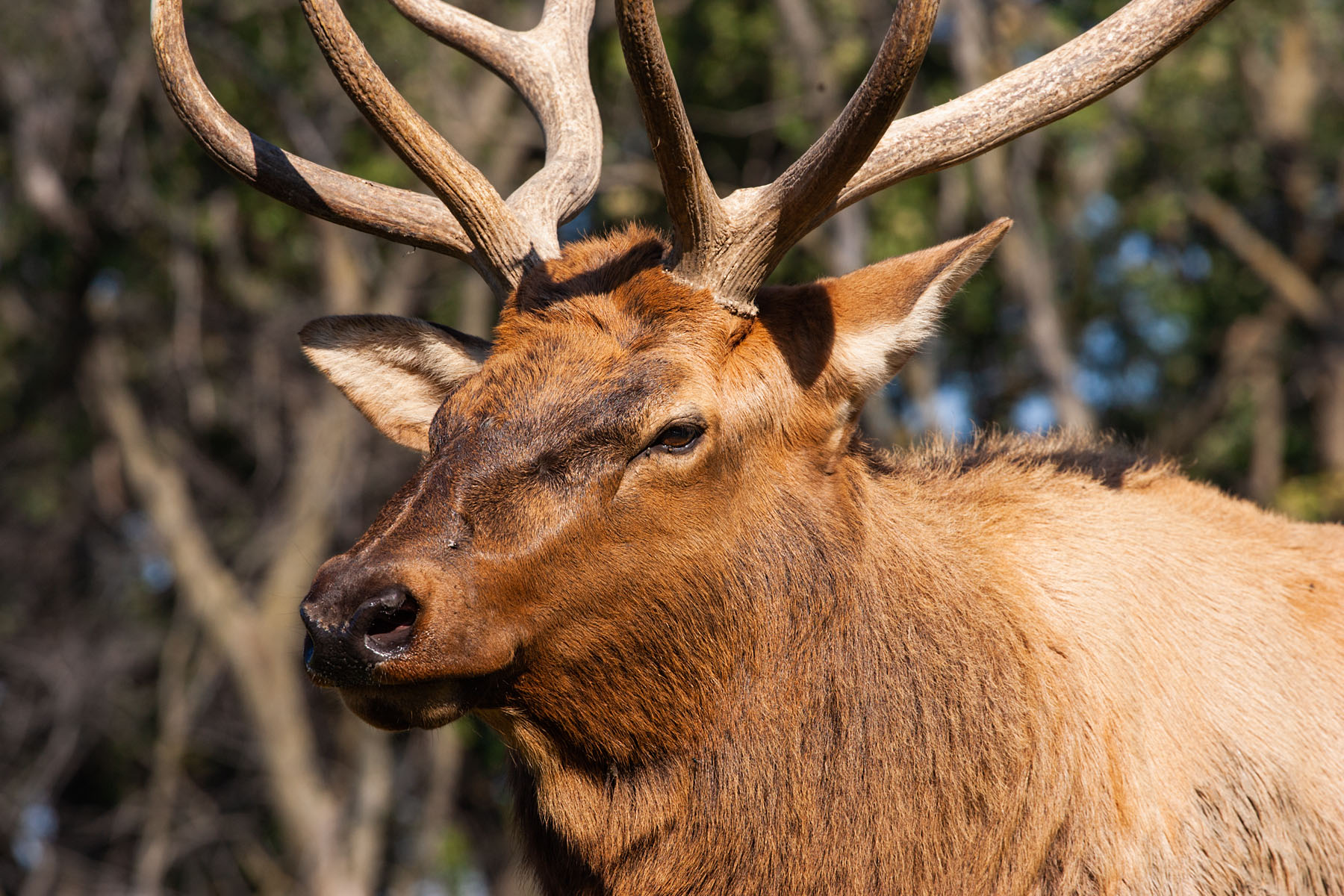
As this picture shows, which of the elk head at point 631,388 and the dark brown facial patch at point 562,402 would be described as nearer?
the elk head at point 631,388

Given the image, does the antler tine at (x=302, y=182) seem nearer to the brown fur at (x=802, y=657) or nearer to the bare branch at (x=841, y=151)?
the brown fur at (x=802, y=657)

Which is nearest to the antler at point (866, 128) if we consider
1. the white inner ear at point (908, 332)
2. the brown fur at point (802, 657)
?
the brown fur at point (802, 657)

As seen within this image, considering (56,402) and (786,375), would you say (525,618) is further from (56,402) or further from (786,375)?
(56,402)

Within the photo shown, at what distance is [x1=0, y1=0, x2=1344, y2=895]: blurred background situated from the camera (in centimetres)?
1346

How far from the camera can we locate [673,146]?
11.9 ft

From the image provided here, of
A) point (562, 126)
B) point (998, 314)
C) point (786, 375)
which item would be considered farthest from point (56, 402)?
point (786, 375)

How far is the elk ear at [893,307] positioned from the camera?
3.70 meters

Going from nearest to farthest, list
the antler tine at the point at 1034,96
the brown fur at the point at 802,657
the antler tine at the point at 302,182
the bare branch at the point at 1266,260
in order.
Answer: the brown fur at the point at 802,657
the antler tine at the point at 1034,96
the antler tine at the point at 302,182
the bare branch at the point at 1266,260

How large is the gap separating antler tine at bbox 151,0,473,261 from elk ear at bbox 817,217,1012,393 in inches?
52.7

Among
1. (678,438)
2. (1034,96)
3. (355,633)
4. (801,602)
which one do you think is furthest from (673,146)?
(355,633)

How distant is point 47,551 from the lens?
17.8m

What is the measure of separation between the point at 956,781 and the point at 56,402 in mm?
14910

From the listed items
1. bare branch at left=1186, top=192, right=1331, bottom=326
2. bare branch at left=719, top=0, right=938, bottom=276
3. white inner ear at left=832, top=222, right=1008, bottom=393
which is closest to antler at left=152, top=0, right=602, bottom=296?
bare branch at left=719, top=0, right=938, bottom=276

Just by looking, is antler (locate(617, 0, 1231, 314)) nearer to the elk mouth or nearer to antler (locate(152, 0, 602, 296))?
antler (locate(152, 0, 602, 296))
